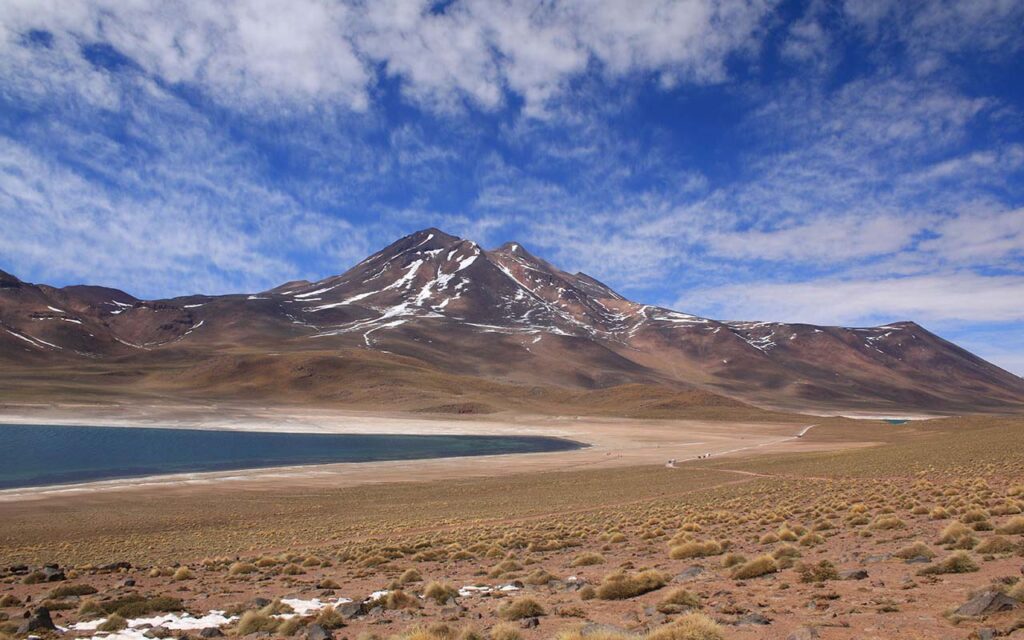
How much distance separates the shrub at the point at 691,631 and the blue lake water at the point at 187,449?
43.4 metres

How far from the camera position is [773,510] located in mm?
19641

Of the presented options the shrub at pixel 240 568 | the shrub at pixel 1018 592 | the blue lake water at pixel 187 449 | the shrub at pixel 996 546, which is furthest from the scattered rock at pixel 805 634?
the blue lake water at pixel 187 449

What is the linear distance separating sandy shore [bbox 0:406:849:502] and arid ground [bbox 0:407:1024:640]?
416cm

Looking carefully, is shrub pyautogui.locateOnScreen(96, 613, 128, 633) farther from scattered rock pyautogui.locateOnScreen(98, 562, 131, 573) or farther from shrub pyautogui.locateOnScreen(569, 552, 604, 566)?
shrub pyautogui.locateOnScreen(569, 552, 604, 566)

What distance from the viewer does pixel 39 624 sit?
9.92 metres

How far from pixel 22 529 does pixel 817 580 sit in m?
27.2

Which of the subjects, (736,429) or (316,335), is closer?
(736,429)

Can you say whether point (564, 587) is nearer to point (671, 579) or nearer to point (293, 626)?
point (671, 579)

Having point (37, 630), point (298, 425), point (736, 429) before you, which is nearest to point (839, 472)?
point (37, 630)

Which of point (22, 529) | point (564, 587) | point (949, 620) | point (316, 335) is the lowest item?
point (22, 529)

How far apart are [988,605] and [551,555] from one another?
10126 mm

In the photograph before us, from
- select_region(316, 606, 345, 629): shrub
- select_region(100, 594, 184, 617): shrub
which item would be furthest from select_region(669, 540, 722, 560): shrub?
select_region(100, 594, 184, 617): shrub

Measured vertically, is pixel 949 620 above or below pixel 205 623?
above

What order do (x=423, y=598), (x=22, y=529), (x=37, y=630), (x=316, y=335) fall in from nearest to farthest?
(x=37, y=630) → (x=423, y=598) → (x=22, y=529) → (x=316, y=335)
